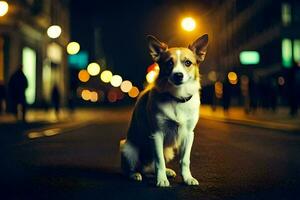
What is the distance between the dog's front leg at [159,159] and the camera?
6.21 meters

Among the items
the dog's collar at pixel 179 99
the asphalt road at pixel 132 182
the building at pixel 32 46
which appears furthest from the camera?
the building at pixel 32 46

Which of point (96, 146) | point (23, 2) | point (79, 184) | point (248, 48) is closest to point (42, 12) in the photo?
point (23, 2)

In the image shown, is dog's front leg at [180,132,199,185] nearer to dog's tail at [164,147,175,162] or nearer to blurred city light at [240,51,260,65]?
dog's tail at [164,147,175,162]

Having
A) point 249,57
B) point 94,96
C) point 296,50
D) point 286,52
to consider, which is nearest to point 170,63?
point 249,57

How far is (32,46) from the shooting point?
44.8 m

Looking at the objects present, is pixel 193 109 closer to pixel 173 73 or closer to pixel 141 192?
pixel 173 73

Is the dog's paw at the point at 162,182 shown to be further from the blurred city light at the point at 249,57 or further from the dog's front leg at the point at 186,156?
the blurred city light at the point at 249,57

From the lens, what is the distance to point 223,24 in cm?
8600

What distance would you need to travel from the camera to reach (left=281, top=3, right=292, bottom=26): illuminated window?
54875mm

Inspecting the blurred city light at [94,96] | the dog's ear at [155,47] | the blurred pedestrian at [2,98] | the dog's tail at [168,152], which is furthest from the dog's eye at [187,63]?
the blurred city light at [94,96]

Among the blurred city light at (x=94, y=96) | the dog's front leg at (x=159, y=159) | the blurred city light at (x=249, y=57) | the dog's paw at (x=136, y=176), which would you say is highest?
the blurred city light at (x=249, y=57)

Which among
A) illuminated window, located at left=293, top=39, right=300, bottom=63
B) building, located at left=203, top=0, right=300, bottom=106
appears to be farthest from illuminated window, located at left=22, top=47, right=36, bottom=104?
illuminated window, located at left=293, top=39, right=300, bottom=63

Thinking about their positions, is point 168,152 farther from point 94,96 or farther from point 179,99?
point 94,96

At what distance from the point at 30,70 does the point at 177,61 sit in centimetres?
4015
